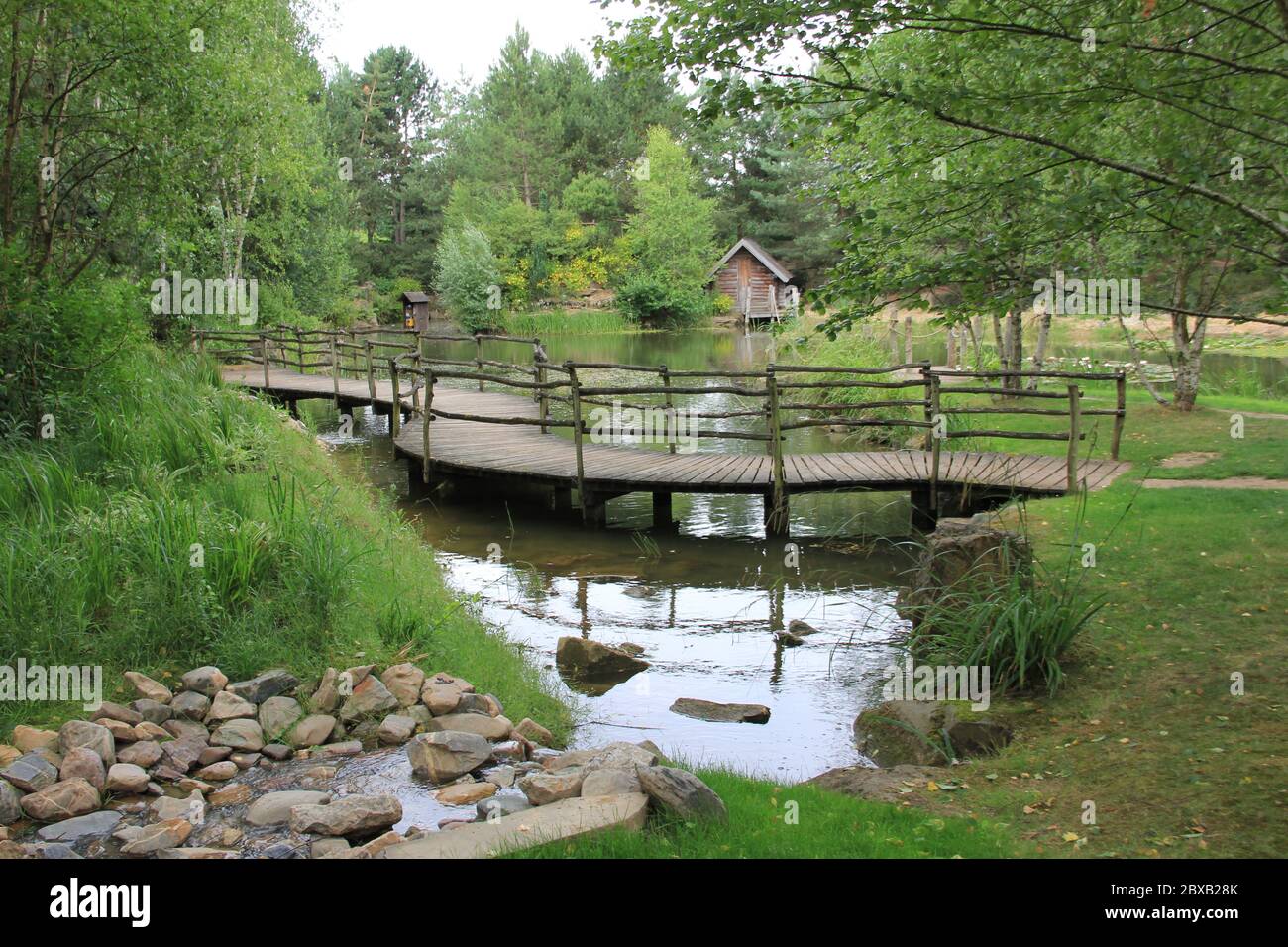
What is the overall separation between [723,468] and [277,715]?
6832 mm

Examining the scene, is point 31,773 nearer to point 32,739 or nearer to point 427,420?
point 32,739

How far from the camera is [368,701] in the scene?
18.3ft


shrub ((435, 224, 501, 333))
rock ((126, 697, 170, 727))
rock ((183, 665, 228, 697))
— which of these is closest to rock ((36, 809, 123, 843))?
rock ((126, 697, 170, 727))

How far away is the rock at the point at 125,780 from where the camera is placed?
4.71 meters

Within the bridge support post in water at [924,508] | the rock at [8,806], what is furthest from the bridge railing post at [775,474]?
the rock at [8,806]

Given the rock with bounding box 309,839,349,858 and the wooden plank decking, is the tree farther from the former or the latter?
the wooden plank decking

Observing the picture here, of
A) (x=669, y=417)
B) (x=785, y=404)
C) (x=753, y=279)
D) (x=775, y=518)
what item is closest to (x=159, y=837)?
(x=775, y=518)

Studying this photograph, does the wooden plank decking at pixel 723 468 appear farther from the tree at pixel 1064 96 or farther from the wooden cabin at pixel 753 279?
the wooden cabin at pixel 753 279

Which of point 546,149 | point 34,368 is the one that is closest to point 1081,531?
point 34,368

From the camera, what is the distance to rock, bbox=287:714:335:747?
17.5 feet

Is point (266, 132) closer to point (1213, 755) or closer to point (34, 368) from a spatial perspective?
Result: point (34, 368)

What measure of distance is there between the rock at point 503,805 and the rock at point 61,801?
169 cm
